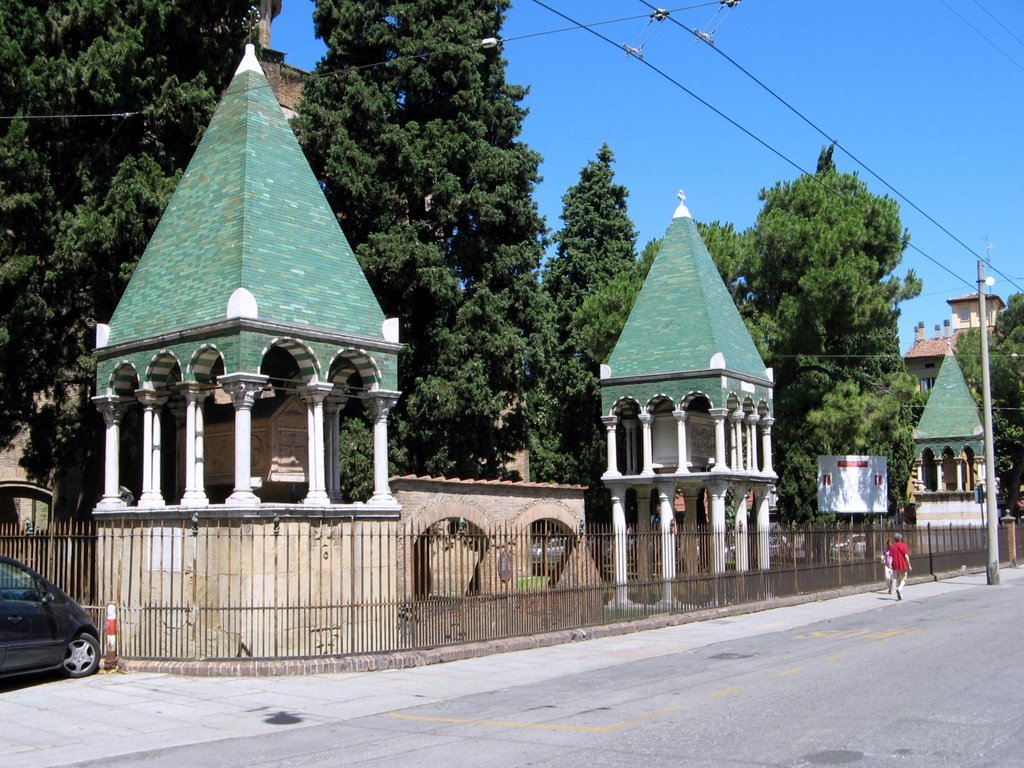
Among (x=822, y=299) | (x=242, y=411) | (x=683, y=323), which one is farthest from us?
(x=822, y=299)

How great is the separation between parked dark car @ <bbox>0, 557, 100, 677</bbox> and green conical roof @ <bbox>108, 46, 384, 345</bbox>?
4192 millimetres

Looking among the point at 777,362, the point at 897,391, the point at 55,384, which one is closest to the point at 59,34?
the point at 55,384

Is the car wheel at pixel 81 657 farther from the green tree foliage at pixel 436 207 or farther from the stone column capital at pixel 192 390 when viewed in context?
the green tree foliage at pixel 436 207

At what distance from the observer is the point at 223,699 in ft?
40.3

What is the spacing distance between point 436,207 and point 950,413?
2892 cm

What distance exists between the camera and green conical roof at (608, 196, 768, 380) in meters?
25.2

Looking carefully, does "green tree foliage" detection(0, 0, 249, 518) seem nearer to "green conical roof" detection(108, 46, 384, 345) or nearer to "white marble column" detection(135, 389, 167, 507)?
"green conical roof" detection(108, 46, 384, 345)

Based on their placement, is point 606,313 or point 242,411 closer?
point 242,411

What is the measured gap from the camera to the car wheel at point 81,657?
548 inches

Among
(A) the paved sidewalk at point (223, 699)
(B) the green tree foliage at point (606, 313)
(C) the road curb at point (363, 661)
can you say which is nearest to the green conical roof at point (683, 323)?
(B) the green tree foliage at point (606, 313)

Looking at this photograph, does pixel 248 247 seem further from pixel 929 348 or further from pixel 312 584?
pixel 929 348

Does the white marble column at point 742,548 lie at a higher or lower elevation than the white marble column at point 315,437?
lower

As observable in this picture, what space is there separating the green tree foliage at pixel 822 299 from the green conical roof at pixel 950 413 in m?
11.1

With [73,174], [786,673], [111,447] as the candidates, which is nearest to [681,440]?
[786,673]
